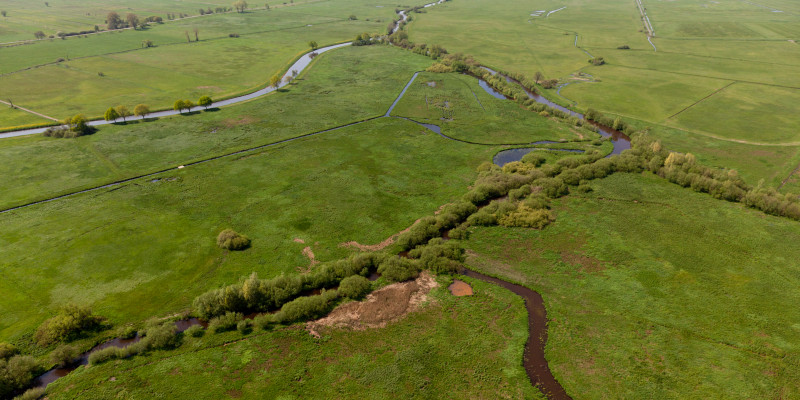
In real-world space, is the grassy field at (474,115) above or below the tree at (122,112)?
below

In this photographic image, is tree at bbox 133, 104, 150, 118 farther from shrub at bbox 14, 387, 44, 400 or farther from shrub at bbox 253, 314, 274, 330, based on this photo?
shrub at bbox 253, 314, 274, 330

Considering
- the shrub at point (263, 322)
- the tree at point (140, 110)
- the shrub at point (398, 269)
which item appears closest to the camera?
the shrub at point (263, 322)

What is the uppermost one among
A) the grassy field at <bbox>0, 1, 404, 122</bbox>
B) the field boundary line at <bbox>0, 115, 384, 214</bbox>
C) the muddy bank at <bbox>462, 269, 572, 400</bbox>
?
the grassy field at <bbox>0, 1, 404, 122</bbox>

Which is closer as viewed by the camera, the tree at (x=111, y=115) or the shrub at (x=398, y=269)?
the shrub at (x=398, y=269)

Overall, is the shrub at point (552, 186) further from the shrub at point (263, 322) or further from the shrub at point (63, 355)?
the shrub at point (63, 355)

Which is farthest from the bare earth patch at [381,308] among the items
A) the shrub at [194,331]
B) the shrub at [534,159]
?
the shrub at [534,159]

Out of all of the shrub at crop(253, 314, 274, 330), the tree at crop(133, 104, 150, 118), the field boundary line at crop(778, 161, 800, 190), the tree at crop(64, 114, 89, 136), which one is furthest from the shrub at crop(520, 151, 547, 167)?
the tree at crop(64, 114, 89, 136)

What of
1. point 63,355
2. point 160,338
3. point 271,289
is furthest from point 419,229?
point 63,355
